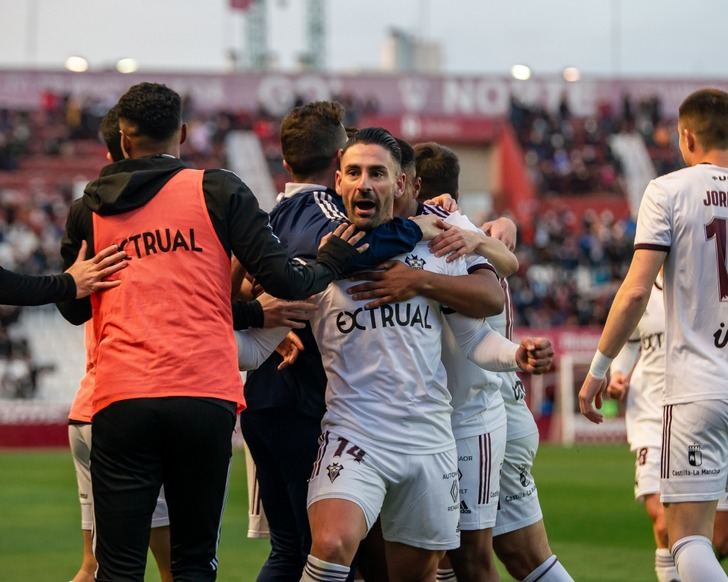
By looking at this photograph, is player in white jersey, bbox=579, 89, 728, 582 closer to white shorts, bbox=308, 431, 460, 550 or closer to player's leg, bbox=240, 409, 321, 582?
white shorts, bbox=308, 431, 460, 550

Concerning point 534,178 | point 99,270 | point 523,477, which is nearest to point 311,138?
point 99,270

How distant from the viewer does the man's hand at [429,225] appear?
18.4 ft

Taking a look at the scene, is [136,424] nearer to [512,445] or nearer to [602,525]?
[512,445]

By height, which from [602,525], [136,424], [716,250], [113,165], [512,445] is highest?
[113,165]

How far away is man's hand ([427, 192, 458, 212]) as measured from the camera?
6227 millimetres

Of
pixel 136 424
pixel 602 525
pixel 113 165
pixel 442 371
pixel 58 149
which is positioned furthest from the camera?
pixel 58 149

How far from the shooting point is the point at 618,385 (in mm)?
7984

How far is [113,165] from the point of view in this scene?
511cm

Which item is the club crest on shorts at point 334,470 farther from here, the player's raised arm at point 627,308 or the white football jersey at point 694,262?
the white football jersey at point 694,262

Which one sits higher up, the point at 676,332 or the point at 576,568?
the point at 676,332

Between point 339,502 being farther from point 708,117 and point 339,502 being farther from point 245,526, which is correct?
point 245,526

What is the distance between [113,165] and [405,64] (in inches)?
2527

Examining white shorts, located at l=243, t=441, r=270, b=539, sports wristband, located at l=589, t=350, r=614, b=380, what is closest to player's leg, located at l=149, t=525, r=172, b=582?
white shorts, located at l=243, t=441, r=270, b=539

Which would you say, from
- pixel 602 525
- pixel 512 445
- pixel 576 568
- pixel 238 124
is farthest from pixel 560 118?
pixel 512 445
